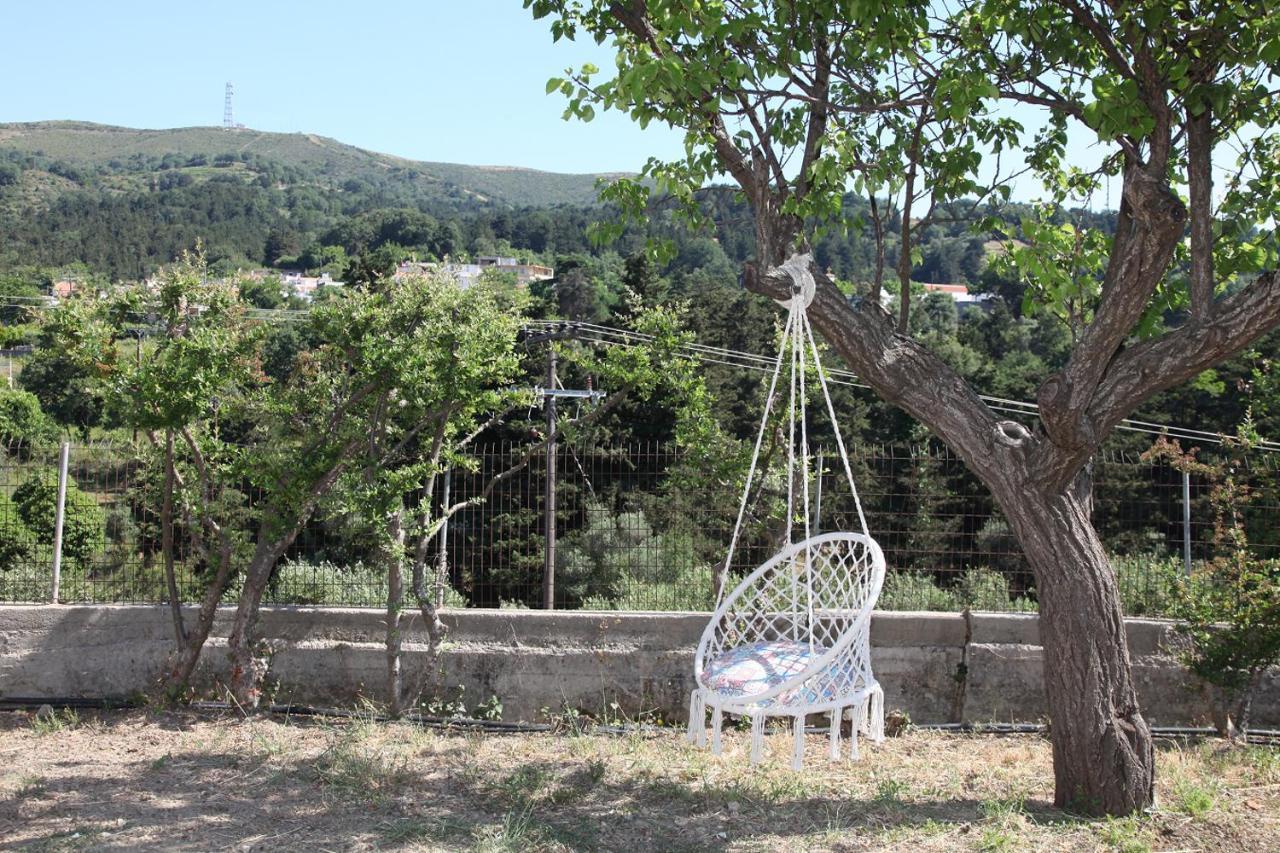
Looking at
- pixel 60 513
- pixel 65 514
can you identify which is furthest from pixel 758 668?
pixel 65 514

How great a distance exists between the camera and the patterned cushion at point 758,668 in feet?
15.7

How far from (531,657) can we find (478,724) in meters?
0.56

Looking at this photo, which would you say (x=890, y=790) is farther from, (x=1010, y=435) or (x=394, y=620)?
(x=394, y=620)

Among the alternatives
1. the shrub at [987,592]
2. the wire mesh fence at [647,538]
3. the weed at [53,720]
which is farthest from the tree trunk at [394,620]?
the shrub at [987,592]

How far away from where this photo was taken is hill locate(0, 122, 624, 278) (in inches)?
3241

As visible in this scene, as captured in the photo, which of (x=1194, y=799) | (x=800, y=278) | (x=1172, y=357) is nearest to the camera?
(x=1172, y=357)

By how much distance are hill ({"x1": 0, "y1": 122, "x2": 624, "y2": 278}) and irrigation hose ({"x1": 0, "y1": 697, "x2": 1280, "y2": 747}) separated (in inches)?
2231

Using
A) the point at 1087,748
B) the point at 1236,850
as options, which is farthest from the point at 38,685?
the point at 1236,850

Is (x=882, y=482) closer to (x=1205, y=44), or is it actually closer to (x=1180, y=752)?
(x=1180, y=752)

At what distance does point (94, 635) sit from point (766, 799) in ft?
16.0

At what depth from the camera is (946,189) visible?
6.17 meters

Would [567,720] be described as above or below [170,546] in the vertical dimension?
below

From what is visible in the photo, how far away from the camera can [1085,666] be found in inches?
208

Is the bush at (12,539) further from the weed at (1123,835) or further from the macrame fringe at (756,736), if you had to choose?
the weed at (1123,835)
